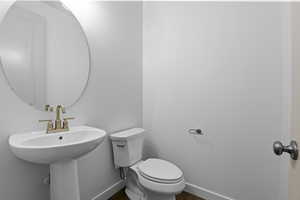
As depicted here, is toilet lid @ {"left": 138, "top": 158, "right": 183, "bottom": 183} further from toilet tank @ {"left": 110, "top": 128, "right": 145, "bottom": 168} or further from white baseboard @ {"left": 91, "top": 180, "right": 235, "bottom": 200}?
white baseboard @ {"left": 91, "top": 180, "right": 235, "bottom": 200}

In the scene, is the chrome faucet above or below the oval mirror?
below

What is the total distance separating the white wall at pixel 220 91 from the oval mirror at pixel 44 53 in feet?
2.99

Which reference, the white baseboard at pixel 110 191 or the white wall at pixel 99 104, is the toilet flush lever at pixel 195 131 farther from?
the white baseboard at pixel 110 191

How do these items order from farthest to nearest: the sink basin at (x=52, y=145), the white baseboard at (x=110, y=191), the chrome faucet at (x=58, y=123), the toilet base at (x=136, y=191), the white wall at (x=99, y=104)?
the white baseboard at (x=110, y=191) → the toilet base at (x=136, y=191) → the chrome faucet at (x=58, y=123) → the white wall at (x=99, y=104) → the sink basin at (x=52, y=145)

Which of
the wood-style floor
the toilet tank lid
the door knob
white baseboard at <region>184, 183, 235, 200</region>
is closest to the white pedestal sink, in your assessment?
the toilet tank lid

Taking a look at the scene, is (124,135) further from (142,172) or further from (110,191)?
(110,191)

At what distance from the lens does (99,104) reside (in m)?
1.42

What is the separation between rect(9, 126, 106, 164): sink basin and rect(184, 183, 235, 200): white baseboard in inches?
48.1

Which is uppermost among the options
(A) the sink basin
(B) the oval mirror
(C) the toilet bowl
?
(B) the oval mirror

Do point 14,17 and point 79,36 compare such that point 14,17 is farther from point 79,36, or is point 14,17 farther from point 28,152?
point 28,152

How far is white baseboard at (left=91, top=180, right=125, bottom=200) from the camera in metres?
1.43

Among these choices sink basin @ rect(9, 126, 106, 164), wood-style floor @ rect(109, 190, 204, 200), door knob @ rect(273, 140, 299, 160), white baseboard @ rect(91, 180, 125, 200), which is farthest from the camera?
wood-style floor @ rect(109, 190, 204, 200)

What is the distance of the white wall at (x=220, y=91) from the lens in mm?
1221

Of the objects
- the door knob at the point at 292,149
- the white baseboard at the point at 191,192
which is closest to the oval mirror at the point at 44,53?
the white baseboard at the point at 191,192
